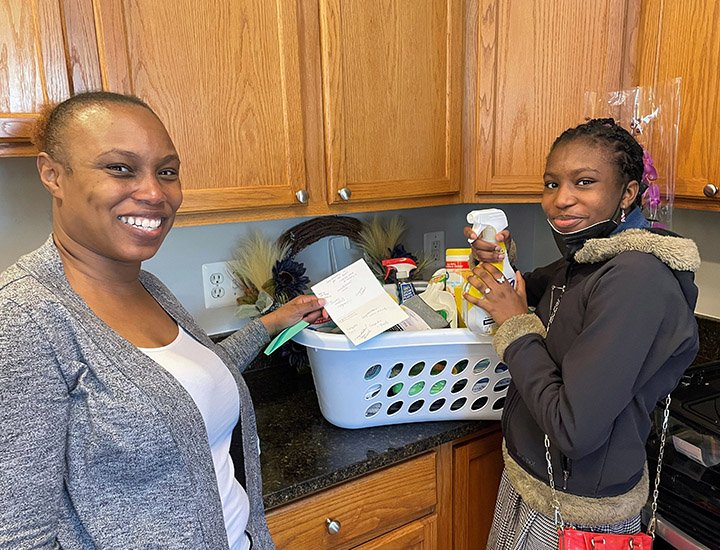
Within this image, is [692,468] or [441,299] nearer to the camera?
[692,468]

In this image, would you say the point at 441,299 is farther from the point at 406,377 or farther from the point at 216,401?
the point at 216,401

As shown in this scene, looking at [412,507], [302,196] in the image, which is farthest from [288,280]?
[412,507]

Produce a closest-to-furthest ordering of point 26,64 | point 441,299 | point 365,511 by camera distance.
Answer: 1. point 26,64
2. point 365,511
3. point 441,299

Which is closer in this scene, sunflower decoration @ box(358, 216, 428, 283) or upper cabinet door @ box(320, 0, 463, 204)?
upper cabinet door @ box(320, 0, 463, 204)

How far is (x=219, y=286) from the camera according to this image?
147cm

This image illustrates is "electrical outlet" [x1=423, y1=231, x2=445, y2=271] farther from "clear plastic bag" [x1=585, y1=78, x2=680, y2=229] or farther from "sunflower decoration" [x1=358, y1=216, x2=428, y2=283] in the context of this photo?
"clear plastic bag" [x1=585, y1=78, x2=680, y2=229]

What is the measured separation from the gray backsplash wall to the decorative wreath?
5 centimetres

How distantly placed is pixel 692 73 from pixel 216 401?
1.22m

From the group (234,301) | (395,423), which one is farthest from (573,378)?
(234,301)

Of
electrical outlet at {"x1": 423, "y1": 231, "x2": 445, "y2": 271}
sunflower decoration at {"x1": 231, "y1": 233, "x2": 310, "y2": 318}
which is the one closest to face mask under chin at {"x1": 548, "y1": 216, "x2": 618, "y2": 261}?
sunflower decoration at {"x1": 231, "y1": 233, "x2": 310, "y2": 318}

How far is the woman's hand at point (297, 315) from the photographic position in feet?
3.85

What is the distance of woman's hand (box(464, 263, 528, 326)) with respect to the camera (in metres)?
1.01

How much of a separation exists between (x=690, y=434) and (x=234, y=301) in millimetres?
1196

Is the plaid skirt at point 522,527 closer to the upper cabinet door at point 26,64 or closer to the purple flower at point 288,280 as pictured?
the purple flower at point 288,280
